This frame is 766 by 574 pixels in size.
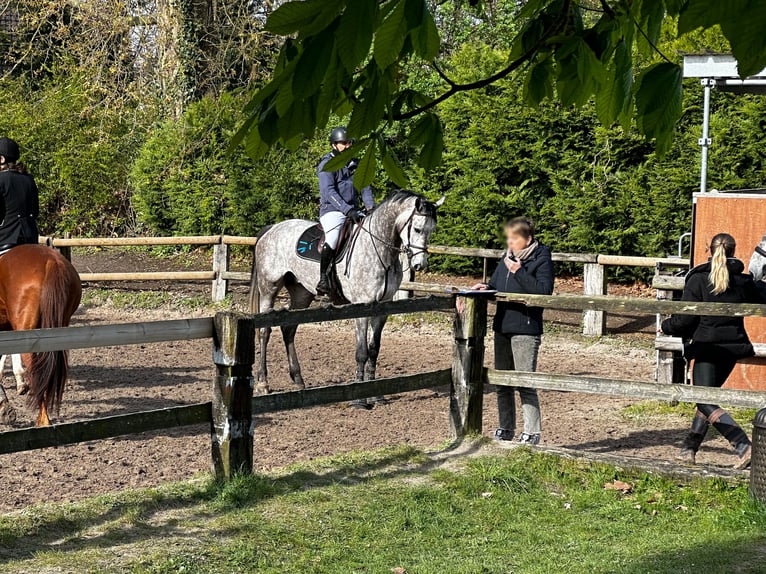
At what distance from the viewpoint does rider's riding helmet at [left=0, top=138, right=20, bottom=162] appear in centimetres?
892

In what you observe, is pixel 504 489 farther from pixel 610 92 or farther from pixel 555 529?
pixel 610 92

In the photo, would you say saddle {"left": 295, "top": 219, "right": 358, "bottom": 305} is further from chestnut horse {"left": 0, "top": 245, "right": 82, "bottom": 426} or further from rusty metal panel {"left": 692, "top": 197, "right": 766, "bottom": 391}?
rusty metal panel {"left": 692, "top": 197, "right": 766, "bottom": 391}

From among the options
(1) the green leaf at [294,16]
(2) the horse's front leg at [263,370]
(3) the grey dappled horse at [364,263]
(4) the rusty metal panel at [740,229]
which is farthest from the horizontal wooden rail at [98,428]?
(4) the rusty metal panel at [740,229]

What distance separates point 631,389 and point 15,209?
5.34m

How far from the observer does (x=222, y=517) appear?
591 cm

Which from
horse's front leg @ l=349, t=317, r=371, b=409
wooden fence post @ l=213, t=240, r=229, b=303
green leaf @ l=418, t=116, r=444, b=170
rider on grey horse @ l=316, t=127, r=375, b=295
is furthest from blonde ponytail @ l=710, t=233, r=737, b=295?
wooden fence post @ l=213, t=240, r=229, b=303

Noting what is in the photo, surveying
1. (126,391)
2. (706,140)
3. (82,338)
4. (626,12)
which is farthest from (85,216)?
(626,12)

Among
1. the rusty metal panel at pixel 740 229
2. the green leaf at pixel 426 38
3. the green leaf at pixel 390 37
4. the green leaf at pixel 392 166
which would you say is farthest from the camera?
the rusty metal panel at pixel 740 229

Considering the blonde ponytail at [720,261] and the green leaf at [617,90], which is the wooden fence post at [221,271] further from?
the green leaf at [617,90]

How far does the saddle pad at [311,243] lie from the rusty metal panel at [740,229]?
147 inches

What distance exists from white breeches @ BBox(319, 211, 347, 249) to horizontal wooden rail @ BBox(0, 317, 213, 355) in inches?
184

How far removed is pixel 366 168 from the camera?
2.96 metres

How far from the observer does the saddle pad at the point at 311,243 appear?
11.0m

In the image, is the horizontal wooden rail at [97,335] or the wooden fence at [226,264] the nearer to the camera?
the horizontal wooden rail at [97,335]
